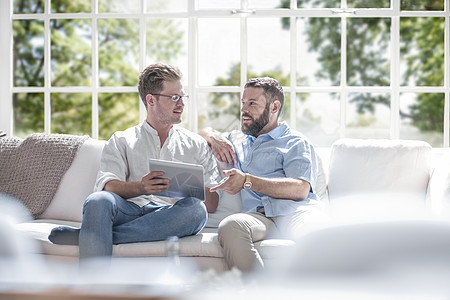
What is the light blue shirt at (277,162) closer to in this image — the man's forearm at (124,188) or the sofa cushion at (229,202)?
the sofa cushion at (229,202)

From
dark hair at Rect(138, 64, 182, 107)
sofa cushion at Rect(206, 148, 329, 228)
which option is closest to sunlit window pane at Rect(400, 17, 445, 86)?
sofa cushion at Rect(206, 148, 329, 228)

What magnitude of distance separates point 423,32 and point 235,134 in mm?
1793

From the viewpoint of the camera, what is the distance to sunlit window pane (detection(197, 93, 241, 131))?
12.7 ft

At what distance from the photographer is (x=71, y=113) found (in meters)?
5.16

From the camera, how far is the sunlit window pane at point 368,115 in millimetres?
3914

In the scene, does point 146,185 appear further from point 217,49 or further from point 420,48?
point 420,48

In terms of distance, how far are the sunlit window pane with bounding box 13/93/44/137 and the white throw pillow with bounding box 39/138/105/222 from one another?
2.36m

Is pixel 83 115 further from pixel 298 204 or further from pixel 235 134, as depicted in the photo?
pixel 298 204

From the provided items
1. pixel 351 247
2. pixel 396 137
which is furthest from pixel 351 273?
pixel 396 137

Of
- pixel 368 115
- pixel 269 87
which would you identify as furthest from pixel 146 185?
pixel 368 115

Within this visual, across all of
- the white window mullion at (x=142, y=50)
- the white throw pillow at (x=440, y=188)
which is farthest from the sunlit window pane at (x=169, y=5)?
the white throw pillow at (x=440, y=188)

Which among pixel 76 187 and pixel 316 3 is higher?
pixel 316 3

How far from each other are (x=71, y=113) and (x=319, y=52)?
8.23 feet

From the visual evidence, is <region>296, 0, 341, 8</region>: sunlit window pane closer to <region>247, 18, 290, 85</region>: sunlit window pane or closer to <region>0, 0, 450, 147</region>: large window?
<region>0, 0, 450, 147</region>: large window
